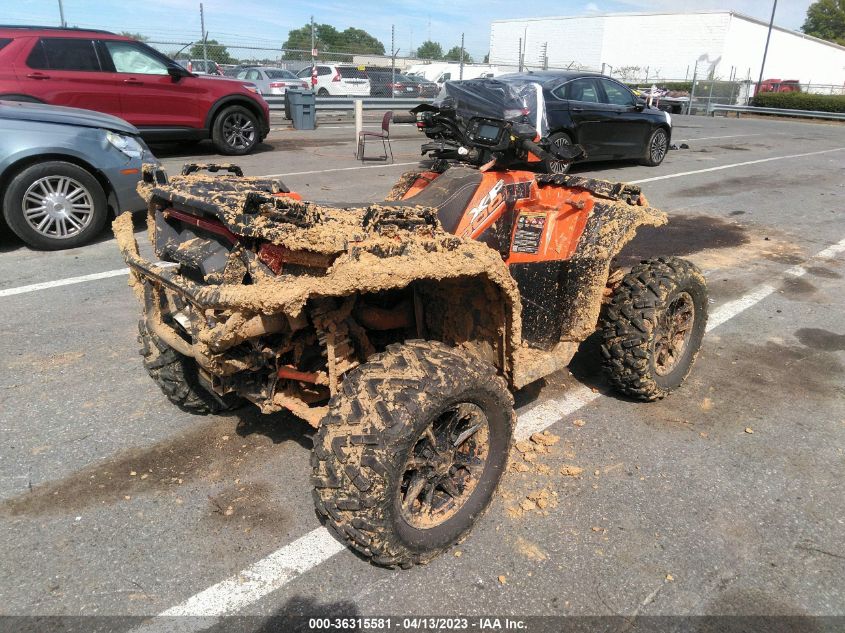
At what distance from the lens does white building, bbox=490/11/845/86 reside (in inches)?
2202

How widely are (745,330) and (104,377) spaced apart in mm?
4728

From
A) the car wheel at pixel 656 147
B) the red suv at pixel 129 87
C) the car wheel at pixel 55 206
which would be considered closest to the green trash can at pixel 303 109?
the red suv at pixel 129 87

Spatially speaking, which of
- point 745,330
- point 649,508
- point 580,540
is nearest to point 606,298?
point 649,508

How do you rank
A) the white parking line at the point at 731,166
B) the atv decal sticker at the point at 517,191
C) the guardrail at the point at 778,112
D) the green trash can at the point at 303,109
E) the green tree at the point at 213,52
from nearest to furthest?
1. the atv decal sticker at the point at 517,191
2. the white parking line at the point at 731,166
3. the green trash can at the point at 303,109
4. the green tree at the point at 213,52
5. the guardrail at the point at 778,112

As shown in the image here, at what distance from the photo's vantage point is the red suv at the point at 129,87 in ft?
32.6

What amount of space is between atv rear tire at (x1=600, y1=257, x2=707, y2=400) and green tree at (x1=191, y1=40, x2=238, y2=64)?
66.7ft

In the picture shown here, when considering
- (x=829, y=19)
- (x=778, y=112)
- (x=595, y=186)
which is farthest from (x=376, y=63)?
(x=829, y=19)

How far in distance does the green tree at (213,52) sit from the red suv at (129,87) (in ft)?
32.4

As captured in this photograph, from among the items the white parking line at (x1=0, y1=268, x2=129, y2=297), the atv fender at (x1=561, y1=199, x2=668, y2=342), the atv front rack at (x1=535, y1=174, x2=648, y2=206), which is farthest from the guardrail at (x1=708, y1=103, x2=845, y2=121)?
the atv fender at (x1=561, y1=199, x2=668, y2=342)

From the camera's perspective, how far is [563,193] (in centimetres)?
344

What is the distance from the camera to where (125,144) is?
679 centimetres

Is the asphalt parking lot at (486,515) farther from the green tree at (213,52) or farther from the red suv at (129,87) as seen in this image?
the green tree at (213,52)

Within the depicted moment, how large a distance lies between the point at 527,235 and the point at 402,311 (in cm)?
77

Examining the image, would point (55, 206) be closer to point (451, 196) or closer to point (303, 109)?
point (451, 196)
